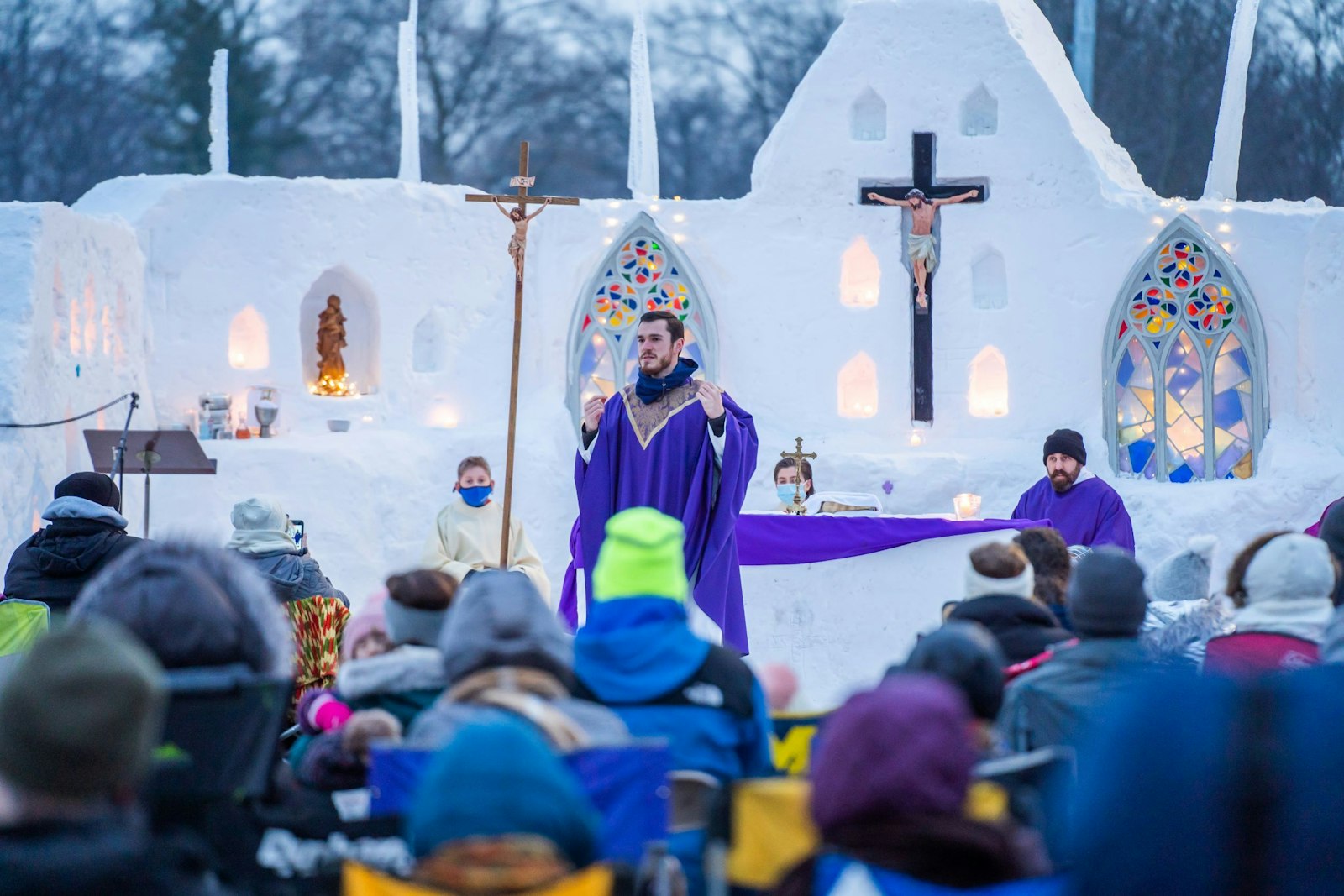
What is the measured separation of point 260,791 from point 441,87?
25785 mm

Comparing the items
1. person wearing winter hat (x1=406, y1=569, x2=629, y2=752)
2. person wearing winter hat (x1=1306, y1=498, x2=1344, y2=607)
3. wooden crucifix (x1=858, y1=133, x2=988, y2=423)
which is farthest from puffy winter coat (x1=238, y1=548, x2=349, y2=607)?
wooden crucifix (x1=858, y1=133, x2=988, y2=423)

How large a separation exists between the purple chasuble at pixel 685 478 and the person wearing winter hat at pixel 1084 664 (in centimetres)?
343

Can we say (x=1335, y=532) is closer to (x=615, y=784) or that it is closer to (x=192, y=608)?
(x=615, y=784)

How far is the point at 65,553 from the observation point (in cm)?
584

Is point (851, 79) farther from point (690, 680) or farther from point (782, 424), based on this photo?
point (690, 680)

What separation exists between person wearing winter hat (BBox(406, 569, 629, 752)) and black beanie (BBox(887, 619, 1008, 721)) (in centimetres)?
60

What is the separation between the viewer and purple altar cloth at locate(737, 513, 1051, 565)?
9.75 metres

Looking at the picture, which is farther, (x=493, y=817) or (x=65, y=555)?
(x=65, y=555)

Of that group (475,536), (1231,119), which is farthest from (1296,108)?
(475,536)

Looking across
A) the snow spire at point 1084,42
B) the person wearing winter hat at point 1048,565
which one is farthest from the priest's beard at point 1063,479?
the snow spire at point 1084,42

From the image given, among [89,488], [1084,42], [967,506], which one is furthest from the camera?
[1084,42]

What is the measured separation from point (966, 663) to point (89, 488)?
12.5 ft

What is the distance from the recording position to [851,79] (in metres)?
15.3

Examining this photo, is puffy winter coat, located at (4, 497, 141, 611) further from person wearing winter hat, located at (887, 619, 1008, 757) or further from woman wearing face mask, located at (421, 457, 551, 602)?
person wearing winter hat, located at (887, 619, 1008, 757)
